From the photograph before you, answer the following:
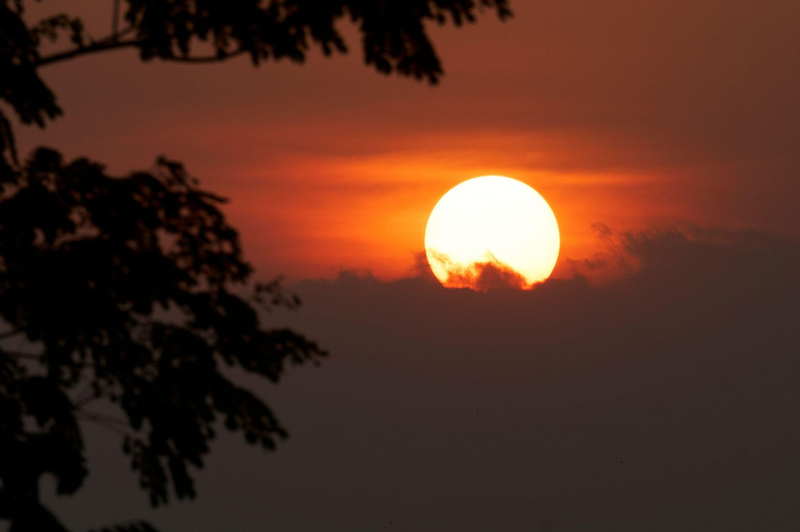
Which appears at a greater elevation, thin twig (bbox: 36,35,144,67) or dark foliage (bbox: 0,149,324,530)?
thin twig (bbox: 36,35,144,67)

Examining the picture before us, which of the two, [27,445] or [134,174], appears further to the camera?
[134,174]

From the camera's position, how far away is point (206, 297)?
11.9 metres

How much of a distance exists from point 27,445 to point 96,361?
47.5 inches

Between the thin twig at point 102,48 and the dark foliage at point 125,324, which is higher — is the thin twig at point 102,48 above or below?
above

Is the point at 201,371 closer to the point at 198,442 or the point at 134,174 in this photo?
the point at 198,442

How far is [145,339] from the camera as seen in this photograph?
1182 cm

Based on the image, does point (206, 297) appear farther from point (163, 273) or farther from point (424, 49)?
point (424, 49)

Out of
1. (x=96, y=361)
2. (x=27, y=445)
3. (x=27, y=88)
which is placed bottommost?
(x=27, y=445)

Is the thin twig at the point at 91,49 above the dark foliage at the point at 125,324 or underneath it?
above

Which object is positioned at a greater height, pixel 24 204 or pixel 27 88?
pixel 27 88

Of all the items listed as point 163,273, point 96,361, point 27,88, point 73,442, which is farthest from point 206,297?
point 27,88

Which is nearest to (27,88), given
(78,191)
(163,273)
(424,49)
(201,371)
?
(78,191)

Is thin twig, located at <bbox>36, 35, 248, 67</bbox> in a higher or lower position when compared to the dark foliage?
higher

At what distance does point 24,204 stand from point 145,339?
1.98m
